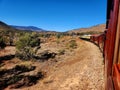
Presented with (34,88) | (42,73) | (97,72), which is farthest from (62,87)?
(42,73)

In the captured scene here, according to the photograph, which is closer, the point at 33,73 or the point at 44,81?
the point at 44,81

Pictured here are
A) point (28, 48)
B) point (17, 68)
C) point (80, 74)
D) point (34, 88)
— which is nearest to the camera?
point (34, 88)

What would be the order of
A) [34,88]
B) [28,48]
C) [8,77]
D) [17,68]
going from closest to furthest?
[34,88] < [8,77] < [17,68] < [28,48]

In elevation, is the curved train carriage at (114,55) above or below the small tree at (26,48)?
above

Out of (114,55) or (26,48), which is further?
(26,48)

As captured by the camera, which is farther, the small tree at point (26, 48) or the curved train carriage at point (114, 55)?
the small tree at point (26, 48)

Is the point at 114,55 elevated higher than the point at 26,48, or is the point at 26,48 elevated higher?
the point at 114,55

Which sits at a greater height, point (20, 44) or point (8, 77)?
point (20, 44)

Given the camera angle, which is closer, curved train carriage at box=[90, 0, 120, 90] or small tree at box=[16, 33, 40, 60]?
curved train carriage at box=[90, 0, 120, 90]

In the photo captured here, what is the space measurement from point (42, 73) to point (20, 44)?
12459 mm

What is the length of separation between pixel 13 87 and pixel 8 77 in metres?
3.34

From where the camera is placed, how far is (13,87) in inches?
596

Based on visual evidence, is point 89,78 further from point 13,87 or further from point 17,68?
point 17,68

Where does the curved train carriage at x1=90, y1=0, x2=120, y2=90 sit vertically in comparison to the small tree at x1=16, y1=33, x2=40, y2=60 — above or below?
above
